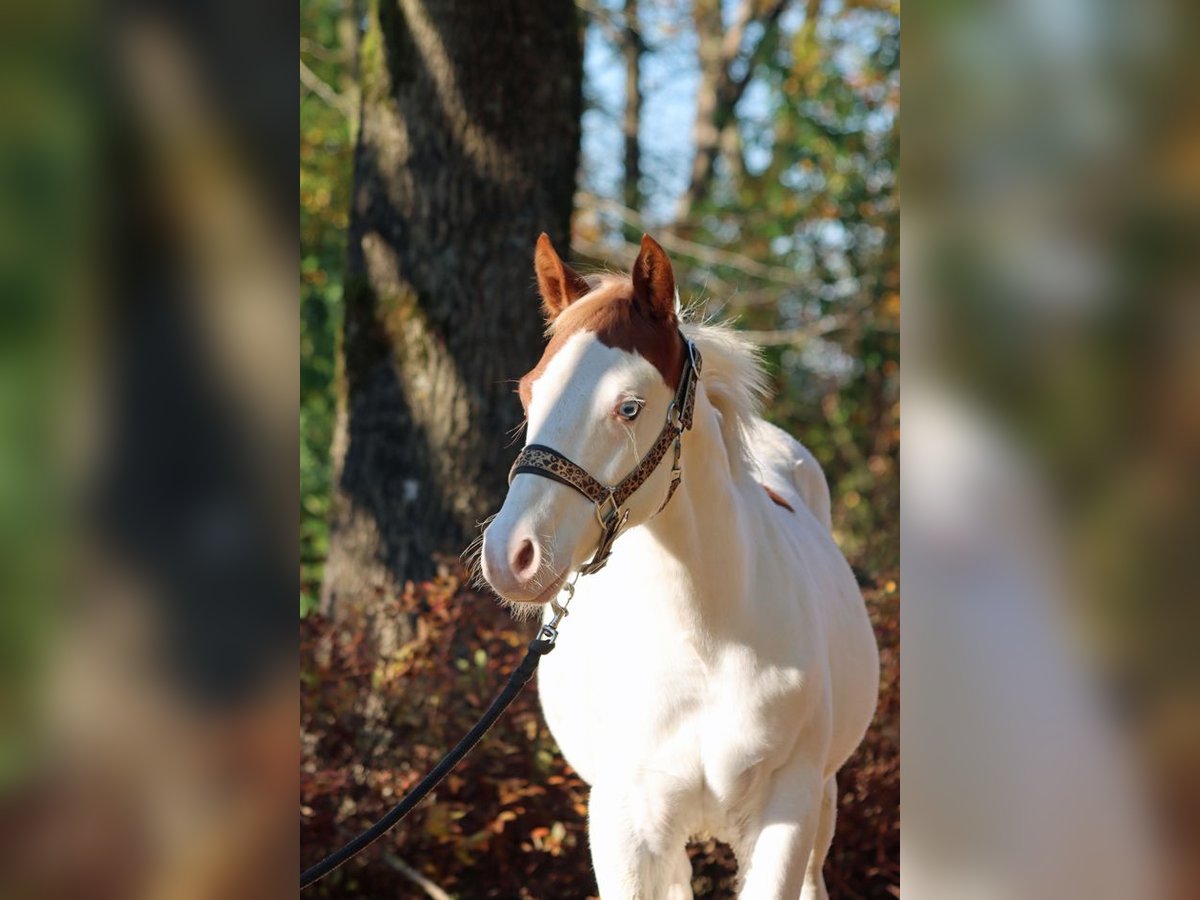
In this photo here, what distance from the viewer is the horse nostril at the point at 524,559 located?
2275mm

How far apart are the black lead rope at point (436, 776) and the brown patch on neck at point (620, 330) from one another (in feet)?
1.92

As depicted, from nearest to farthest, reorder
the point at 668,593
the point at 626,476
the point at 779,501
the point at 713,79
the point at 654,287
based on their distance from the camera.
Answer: the point at 626,476, the point at 654,287, the point at 668,593, the point at 779,501, the point at 713,79

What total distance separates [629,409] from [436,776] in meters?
0.93

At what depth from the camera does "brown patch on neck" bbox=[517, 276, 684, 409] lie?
253 centimetres

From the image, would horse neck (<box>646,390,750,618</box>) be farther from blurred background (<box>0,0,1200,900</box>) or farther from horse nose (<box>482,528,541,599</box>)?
blurred background (<box>0,0,1200,900</box>)

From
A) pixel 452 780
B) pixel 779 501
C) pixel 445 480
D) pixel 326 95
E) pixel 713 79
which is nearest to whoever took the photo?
pixel 779 501

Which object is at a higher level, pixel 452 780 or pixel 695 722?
pixel 695 722

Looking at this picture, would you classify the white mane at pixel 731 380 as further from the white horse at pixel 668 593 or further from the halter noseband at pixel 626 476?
the halter noseband at pixel 626 476

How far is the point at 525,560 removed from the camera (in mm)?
2297
